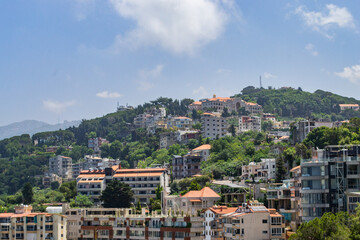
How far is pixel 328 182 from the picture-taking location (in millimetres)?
67125

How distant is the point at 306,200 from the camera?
67625 millimetres

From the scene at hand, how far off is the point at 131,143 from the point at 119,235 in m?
92.2

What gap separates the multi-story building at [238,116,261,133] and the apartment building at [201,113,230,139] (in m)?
9.74

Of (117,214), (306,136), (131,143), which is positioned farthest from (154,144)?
(117,214)

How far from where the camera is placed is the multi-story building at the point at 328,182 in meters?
66.1

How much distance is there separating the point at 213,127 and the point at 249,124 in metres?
16.6

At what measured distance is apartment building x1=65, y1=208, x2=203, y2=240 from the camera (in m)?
83.8

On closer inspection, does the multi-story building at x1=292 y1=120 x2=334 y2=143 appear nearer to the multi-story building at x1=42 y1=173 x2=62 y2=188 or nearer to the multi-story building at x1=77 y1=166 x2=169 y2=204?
the multi-story building at x1=77 y1=166 x2=169 y2=204

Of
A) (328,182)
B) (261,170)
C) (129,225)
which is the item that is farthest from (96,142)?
(328,182)

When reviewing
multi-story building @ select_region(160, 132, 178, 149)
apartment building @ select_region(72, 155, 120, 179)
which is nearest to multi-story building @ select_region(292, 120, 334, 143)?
multi-story building @ select_region(160, 132, 178, 149)

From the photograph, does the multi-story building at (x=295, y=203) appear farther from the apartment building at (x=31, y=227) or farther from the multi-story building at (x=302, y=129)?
the multi-story building at (x=302, y=129)

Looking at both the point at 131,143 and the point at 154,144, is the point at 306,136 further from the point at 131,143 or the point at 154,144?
the point at 131,143

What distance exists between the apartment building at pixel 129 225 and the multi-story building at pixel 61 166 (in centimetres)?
7965

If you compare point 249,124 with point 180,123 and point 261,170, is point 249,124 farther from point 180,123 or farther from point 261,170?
point 261,170
